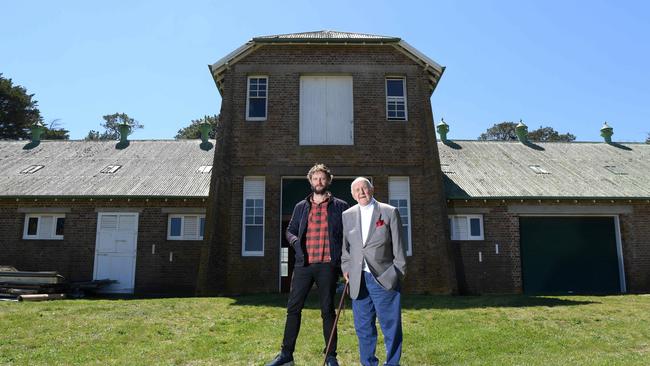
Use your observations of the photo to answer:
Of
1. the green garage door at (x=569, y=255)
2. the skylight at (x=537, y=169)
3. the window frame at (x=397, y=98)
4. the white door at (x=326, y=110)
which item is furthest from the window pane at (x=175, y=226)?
the skylight at (x=537, y=169)

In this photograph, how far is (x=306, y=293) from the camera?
16.5 feet

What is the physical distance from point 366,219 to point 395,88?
33.6 feet

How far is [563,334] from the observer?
733 cm

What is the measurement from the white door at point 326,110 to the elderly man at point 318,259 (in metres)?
8.71

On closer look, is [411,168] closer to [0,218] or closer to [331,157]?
[331,157]

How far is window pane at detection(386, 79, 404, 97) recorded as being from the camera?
47.1 ft

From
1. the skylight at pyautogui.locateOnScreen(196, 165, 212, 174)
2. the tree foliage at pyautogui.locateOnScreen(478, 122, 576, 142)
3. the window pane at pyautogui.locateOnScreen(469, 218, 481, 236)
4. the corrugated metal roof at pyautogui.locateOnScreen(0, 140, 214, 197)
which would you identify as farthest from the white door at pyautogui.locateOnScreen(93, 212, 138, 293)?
the tree foliage at pyautogui.locateOnScreen(478, 122, 576, 142)

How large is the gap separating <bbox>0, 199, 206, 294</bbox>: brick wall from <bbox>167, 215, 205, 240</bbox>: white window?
0.55ft

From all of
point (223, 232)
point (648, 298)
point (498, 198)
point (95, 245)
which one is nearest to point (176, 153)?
point (95, 245)

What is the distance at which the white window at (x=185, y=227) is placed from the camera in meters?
15.4

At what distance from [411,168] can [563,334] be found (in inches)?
274

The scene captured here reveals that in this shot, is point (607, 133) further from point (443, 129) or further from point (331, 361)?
point (331, 361)

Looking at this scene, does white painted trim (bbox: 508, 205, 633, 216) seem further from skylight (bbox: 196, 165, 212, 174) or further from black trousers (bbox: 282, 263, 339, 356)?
black trousers (bbox: 282, 263, 339, 356)

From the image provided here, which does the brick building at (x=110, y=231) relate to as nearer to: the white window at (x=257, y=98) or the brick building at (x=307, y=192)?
the brick building at (x=307, y=192)
